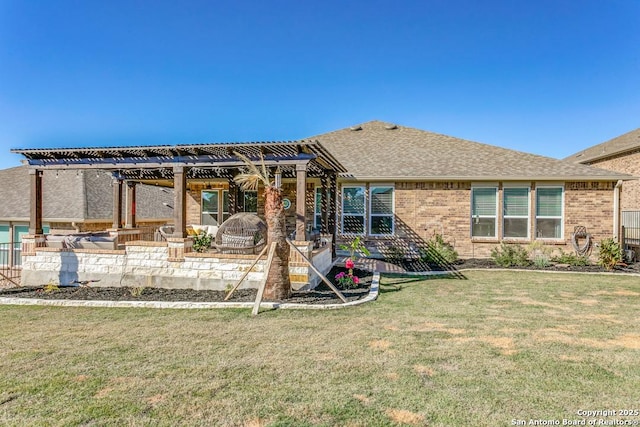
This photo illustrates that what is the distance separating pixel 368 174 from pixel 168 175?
7641mm

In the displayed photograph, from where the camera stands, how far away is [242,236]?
9492 mm

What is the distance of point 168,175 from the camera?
1326cm

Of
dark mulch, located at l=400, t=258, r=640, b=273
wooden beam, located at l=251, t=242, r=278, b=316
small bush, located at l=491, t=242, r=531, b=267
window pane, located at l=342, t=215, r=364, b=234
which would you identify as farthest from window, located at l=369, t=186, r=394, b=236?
wooden beam, located at l=251, t=242, r=278, b=316

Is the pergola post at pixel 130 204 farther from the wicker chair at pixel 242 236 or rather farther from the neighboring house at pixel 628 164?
the neighboring house at pixel 628 164

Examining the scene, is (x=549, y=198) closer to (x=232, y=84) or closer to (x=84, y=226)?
(x=232, y=84)

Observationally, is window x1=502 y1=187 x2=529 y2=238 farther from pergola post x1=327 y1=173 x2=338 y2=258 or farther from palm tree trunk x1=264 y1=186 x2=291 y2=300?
palm tree trunk x1=264 y1=186 x2=291 y2=300

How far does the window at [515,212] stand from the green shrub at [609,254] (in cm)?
226

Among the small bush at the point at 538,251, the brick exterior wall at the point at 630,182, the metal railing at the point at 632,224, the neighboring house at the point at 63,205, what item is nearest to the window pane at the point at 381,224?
the small bush at the point at 538,251

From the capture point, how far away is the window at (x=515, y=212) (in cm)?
1317

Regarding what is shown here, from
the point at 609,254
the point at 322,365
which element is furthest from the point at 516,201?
the point at 322,365

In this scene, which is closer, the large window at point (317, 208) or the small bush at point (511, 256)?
the small bush at point (511, 256)

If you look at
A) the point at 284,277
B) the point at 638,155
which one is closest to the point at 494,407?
the point at 284,277

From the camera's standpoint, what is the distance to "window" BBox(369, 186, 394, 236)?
14.0 meters

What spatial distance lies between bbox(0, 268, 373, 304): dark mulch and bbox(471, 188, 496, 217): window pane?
6.57m
